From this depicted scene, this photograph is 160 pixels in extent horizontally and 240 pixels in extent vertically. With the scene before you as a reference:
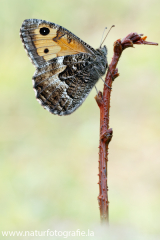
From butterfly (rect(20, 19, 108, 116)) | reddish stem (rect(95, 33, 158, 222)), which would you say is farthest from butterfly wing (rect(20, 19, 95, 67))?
reddish stem (rect(95, 33, 158, 222))

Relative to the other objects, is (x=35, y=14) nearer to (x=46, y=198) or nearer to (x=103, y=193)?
(x=46, y=198)

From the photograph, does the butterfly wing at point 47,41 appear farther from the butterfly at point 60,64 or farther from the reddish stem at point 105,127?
the reddish stem at point 105,127

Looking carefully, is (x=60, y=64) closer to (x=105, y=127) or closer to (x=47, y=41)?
(x=47, y=41)

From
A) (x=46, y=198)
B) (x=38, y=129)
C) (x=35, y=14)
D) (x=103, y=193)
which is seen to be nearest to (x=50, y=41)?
(x=103, y=193)

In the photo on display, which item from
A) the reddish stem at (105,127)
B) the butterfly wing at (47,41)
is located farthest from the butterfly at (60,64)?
the reddish stem at (105,127)

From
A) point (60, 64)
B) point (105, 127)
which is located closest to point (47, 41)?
point (60, 64)

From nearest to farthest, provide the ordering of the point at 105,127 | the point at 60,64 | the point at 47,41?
the point at 105,127 < the point at 47,41 < the point at 60,64

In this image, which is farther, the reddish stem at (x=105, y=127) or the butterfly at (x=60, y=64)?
the butterfly at (x=60, y=64)

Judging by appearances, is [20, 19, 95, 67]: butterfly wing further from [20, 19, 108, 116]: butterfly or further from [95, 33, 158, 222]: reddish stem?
[95, 33, 158, 222]: reddish stem
